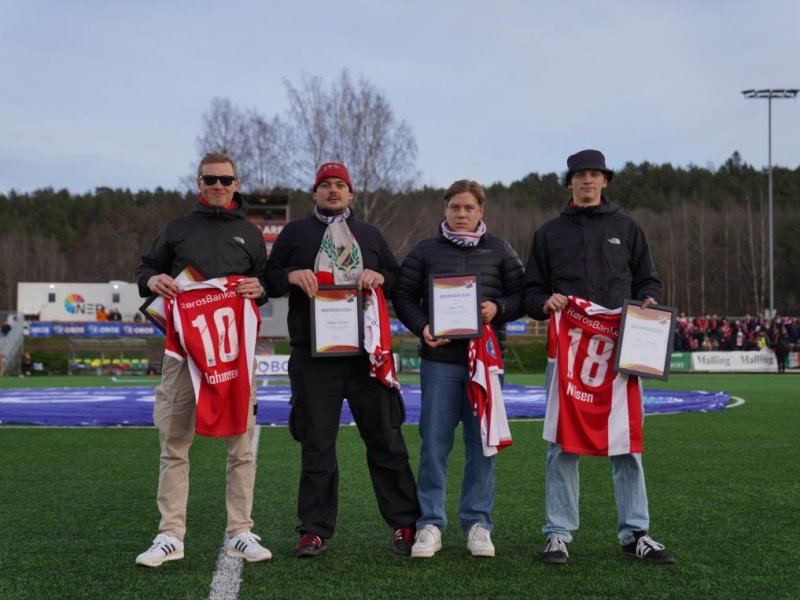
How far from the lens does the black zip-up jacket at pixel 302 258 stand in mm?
4855

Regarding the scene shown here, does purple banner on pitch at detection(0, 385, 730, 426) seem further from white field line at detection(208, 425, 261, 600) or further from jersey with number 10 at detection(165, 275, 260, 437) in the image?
white field line at detection(208, 425, 261, 600)

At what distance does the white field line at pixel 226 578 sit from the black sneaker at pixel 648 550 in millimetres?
2065

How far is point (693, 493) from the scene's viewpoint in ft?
20.8

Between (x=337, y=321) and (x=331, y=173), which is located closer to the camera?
(x=337, y=321)

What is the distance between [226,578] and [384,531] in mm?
1361

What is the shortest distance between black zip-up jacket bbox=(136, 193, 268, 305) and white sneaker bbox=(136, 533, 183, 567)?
136cm

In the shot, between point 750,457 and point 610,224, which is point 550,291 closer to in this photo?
point 610,224

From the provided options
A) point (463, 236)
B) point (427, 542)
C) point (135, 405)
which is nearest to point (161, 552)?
point (427, 542)

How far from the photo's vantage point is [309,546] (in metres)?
4.54

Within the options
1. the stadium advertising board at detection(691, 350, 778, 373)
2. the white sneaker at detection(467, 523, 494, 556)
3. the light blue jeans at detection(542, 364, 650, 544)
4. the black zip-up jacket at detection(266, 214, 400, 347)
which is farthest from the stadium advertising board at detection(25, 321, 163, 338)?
the light blue jeans at detection(542, 364, 650, 544)

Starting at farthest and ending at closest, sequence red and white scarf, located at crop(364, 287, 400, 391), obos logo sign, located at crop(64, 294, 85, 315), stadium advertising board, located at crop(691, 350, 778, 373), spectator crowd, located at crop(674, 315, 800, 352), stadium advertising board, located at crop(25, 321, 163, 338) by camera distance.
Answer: obos logo sign, located at crop(64, 294, 85, 315), stadium advertising board, located at crop(25, 321, 163, 338), spectator crowd, located at crop(674, 315, 800, 352), stadium advertising board, located at crop(691, 350, 778, 373), red and white scarf, located at crop(364, 287, 400, 391)

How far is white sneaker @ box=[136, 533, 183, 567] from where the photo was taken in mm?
4266

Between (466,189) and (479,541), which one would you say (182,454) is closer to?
(479,541)

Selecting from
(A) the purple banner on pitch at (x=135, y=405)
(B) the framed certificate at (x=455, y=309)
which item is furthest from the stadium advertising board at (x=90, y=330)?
(B) the framed certificate at (x=455, y=309)
